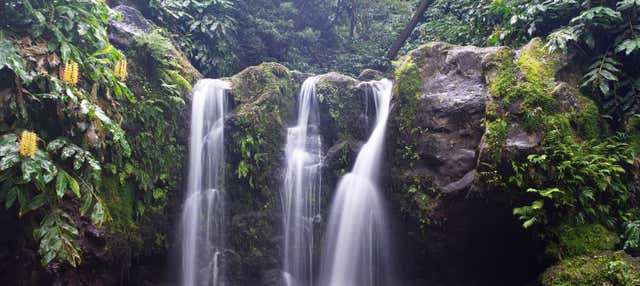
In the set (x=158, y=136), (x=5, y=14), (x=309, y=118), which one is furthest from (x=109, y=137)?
(x=309, y=118)

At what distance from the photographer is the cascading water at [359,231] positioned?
6961mm

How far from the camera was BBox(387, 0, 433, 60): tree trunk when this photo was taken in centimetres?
1109

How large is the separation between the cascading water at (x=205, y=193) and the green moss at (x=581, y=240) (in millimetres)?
4923

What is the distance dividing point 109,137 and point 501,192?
17.9ft

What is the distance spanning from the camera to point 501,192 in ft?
18.1

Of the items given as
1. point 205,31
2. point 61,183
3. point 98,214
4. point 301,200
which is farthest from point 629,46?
point 205,31

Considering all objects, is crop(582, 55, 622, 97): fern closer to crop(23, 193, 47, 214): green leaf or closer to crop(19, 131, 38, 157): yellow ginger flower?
crop(19, 131, 38, 157): yellow ginger flower

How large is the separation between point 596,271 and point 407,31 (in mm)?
8285

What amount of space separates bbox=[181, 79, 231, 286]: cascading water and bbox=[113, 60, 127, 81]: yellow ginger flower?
2078mm

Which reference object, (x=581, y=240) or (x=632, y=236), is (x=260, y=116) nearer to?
(x=581, y=240)

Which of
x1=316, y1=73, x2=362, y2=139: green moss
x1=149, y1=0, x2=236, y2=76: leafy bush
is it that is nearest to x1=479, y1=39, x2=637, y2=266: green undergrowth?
x1=316, y1=73, x2=362, y2=139: green moss

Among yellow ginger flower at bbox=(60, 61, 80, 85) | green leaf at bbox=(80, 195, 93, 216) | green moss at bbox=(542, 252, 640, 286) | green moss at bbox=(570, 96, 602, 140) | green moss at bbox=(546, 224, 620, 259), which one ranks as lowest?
green moss at bbox=(542, 252, 640, 286)

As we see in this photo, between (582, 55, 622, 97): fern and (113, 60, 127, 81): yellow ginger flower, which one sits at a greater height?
(113, 60, 127, 81): yellow ginger flower

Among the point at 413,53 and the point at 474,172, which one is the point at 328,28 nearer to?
the point at 413,53
